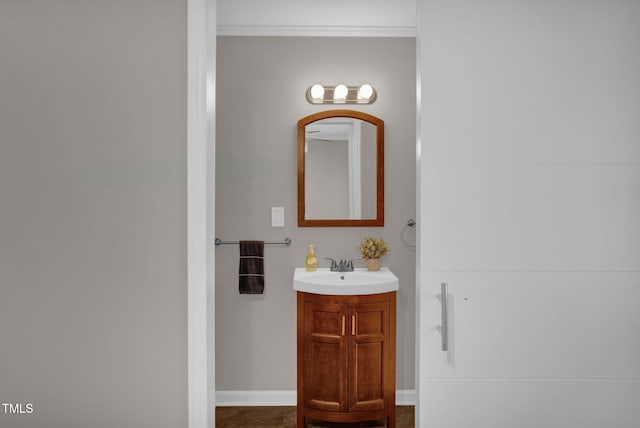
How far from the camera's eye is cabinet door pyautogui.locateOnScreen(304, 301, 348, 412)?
2361 millimetres

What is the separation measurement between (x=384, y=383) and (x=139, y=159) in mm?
1769

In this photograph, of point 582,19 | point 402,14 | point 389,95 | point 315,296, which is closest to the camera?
point 582,19

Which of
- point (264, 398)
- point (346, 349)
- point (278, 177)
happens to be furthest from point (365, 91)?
point (264, 398)

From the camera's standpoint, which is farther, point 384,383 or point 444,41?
point 384,383

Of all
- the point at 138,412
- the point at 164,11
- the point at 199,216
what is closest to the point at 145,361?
the point at 138,412

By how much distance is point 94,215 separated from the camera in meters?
1.42

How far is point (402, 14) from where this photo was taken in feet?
8.66

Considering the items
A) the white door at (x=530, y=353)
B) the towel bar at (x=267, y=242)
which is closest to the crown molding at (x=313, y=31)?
the towel bar at (x=267, y=242)

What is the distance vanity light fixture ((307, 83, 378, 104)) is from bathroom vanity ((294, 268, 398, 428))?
47.2 inches

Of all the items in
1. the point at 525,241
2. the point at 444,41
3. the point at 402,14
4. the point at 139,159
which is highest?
the point at 402,14

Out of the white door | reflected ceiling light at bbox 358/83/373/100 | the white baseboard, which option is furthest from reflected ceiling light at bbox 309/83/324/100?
the white baseboard

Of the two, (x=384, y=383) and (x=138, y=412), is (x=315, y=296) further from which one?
(x=138, y=412)

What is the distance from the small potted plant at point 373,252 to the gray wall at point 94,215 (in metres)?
1.51

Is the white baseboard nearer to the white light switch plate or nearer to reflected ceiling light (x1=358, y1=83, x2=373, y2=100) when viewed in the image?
the white light switch plate
